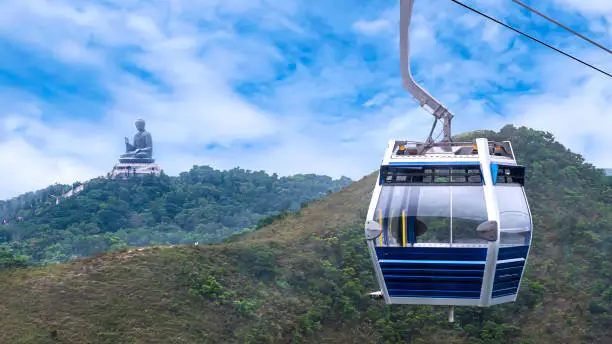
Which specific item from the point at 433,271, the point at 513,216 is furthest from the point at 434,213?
the point at 513,216

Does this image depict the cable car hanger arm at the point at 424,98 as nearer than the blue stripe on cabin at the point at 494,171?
No

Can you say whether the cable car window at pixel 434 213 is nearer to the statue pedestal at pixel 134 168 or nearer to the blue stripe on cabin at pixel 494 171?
the blue stripe on cabin at pixel 494 171

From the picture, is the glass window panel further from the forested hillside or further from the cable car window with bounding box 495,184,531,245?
the forested hillside

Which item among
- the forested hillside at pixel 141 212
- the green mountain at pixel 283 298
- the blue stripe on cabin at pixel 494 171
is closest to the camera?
the blue stripe on cabin at pixel 494 171

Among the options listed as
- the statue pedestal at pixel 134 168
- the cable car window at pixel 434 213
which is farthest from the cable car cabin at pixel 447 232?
the statue pedestal at pixel 134 168

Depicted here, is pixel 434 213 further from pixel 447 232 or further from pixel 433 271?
pixel 433 271
